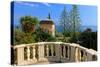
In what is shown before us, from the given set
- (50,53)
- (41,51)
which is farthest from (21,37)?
(50,53)

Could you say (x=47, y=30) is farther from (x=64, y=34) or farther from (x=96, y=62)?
(x=96, y=62)

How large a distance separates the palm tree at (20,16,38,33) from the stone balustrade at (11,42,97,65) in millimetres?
182

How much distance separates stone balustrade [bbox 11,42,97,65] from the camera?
95.7 inches

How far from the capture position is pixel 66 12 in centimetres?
264

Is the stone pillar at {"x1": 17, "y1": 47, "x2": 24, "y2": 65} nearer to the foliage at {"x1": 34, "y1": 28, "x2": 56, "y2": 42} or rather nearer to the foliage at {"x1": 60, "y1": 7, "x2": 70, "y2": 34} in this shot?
the foliage at {"x1": 34, "y1": 28, "x2": 56, "y2": 42}

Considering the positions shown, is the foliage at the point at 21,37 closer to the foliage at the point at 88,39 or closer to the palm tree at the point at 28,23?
the palm tree at the point at 28,23

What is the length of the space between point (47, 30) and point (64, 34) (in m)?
0.22

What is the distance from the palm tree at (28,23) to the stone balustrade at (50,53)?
0.18 m

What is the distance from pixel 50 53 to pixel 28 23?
0.44 metres

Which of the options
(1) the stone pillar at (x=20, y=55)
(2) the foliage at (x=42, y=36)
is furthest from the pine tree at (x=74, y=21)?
(1) the stone pillar at (x=20, y=55)

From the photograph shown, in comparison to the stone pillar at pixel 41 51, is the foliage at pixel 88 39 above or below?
above

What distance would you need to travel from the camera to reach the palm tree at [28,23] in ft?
8.02

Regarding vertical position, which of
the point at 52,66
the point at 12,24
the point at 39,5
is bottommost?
the point at 52,66

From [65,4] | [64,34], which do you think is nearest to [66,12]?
[65,4]
